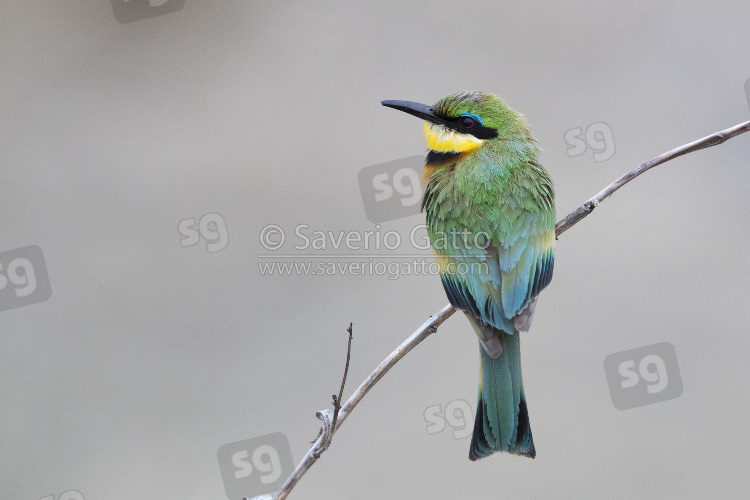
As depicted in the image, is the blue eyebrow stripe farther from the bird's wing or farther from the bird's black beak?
the bird's wing

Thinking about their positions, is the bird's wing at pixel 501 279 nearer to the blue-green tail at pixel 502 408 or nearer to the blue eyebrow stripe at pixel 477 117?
the blue-green tail at pixel 502 408

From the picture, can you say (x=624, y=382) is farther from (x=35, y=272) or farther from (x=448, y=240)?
(x=35, y=272)

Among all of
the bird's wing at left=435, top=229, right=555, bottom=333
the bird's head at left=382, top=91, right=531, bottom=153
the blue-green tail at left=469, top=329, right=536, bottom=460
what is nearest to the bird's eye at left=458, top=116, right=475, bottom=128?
the bird's head at left=382, top=91, right=531, bottom=153

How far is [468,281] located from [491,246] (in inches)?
3.4

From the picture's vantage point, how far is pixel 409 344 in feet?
3.83

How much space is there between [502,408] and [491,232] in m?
0.33

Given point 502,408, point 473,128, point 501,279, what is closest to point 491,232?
point 501,279

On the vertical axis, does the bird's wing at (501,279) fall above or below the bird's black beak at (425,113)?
below

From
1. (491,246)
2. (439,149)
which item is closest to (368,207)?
(439,149)

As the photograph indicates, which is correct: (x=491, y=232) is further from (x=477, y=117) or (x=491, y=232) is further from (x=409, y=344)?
(x=409, y=344)

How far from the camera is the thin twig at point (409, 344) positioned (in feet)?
3.20

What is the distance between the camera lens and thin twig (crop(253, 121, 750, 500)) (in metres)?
0.97

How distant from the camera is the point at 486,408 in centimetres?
140

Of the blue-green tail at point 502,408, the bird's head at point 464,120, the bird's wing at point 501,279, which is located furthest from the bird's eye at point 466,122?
the blue-green tail at point 502,408
